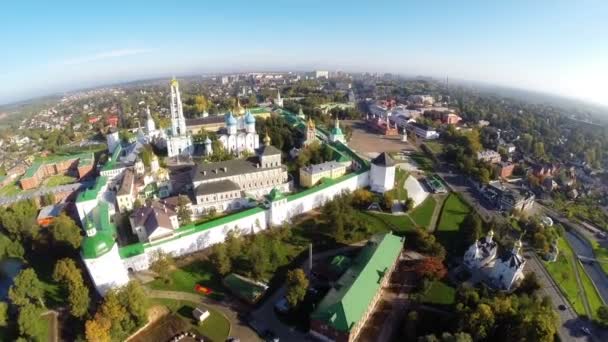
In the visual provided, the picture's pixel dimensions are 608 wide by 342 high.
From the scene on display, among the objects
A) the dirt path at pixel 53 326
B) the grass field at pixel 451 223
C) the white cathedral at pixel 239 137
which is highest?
the white cathedral at pixel 239 137

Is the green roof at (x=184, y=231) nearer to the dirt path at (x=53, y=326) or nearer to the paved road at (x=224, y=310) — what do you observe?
the paved road at (x=224, y=310)

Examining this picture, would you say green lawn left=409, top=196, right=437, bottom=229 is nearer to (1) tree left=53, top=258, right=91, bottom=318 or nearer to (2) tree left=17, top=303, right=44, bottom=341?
(1) tree left=53, top=258, right=91, bottom=318

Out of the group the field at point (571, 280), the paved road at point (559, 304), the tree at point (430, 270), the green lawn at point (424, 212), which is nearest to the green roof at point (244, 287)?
the tree at point (430, 270)

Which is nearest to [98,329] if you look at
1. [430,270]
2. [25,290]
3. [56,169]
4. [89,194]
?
[25,290]

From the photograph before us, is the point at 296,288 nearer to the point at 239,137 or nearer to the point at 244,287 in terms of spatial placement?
the point at 244,287

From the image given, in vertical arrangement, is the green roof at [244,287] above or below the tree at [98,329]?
below

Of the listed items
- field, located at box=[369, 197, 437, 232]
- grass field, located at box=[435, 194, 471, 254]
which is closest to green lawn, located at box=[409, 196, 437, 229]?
field, located at box=[369, 197, 437, 232]

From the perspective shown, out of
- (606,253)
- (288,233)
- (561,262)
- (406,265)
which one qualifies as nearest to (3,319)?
(288,233)
